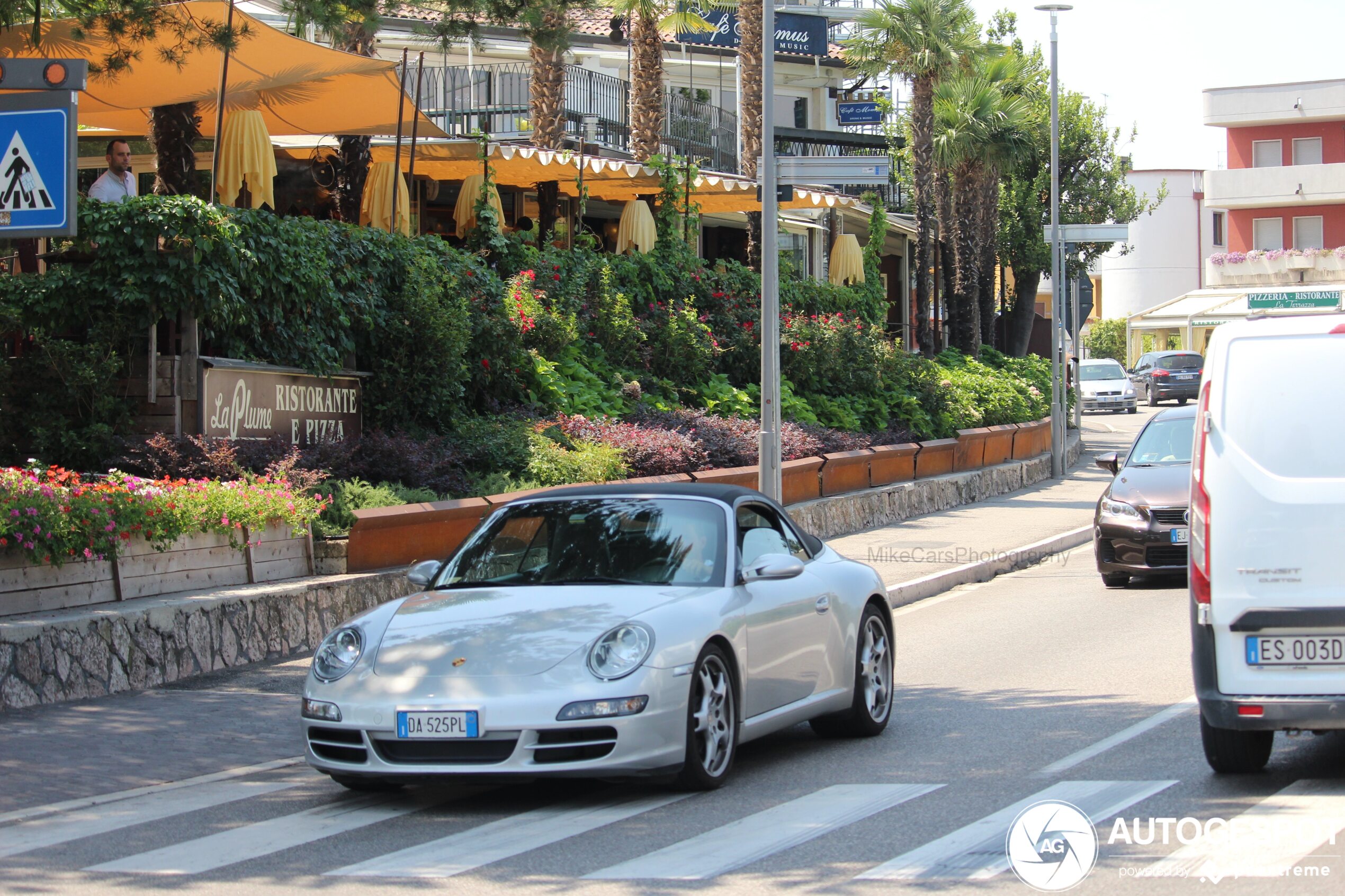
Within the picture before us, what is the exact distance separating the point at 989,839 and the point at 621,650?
1.78 metres

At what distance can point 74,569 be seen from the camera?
10.2m

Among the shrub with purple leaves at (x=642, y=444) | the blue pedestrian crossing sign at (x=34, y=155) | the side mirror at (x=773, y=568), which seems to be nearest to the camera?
the side mirror at (x=773, y=568)

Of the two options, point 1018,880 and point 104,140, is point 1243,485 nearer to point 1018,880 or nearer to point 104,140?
point 1018,880

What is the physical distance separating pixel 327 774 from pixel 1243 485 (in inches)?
174

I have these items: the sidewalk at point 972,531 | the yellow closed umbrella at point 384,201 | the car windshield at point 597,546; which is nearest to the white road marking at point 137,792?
the car windshield at point 597,546

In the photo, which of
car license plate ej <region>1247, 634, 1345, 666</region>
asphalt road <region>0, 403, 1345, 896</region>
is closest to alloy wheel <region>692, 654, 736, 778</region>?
asphalt road <region>0, 403, 1345, 896</region>

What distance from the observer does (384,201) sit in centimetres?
1841

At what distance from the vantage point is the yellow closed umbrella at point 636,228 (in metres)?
23.2

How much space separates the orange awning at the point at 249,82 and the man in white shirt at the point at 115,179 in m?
0.71

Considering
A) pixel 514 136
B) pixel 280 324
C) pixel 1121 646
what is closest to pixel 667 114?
pixel 514 136

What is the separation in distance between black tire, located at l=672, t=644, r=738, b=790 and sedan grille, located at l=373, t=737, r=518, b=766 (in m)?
0.84

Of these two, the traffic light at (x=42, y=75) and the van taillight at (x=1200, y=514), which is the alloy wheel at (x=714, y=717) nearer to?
the van taillight at (x=1200, y=514)

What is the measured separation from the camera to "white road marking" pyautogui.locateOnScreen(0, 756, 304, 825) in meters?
7.16

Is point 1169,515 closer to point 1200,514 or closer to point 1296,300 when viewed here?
point 1296,300
